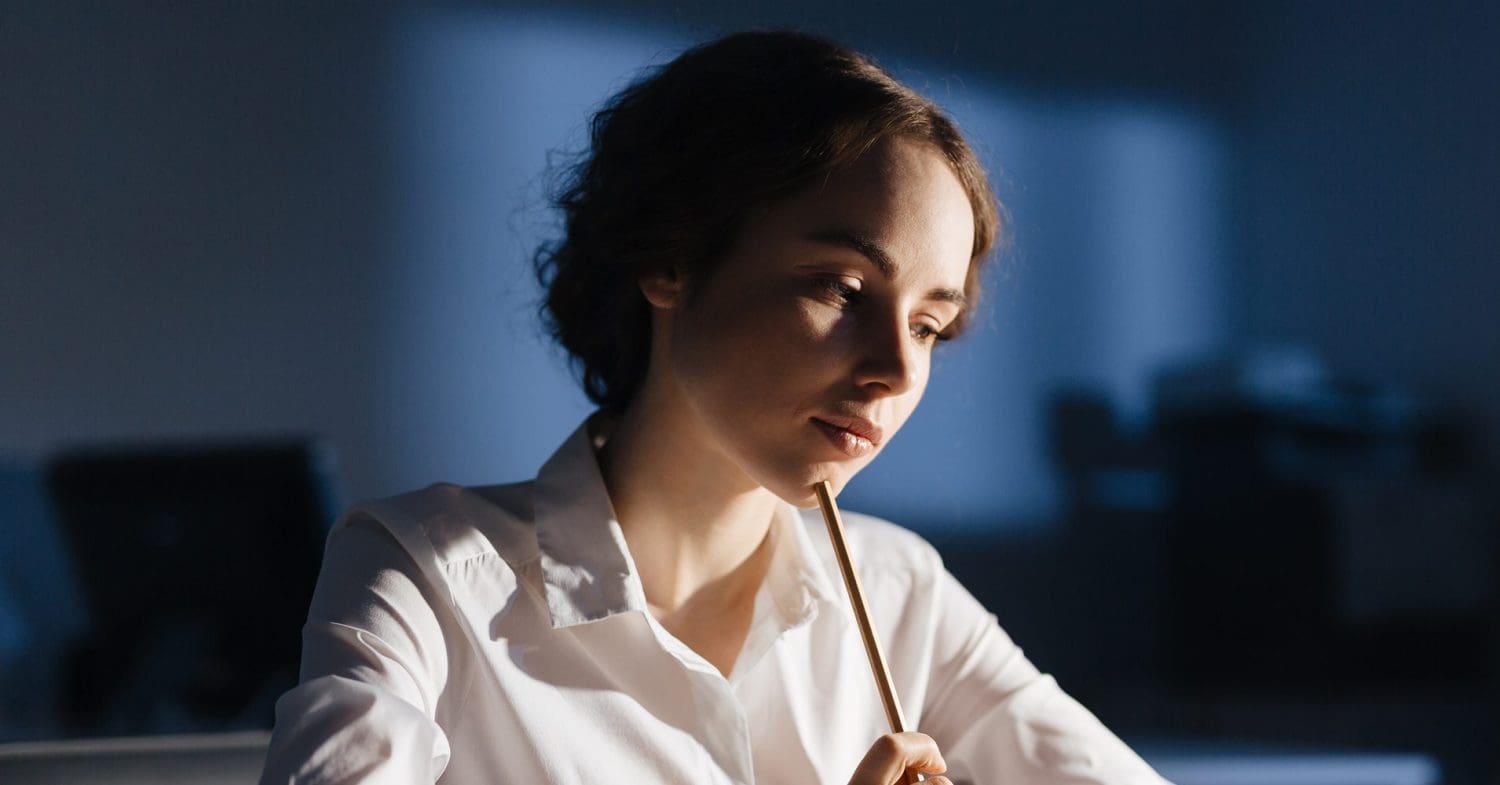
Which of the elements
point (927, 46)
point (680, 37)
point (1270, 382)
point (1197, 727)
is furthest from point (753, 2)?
point (1197, 727)

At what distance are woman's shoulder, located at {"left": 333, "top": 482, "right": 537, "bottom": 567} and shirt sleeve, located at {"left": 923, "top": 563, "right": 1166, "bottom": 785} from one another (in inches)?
12.8

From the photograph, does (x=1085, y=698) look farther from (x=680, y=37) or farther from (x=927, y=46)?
(x=680, y=37)

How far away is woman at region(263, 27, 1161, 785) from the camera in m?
0.83

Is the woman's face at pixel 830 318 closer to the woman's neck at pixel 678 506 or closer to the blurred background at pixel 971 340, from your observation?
the woman's neck at pixel 678 506

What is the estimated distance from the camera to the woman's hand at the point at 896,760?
73 cm

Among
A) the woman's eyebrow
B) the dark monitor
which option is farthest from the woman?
the dark monitor

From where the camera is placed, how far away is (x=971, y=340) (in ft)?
6.12

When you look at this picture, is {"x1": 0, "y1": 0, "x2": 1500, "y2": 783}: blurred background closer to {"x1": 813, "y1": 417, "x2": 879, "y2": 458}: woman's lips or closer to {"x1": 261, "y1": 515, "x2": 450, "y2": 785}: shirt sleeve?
{"x1": 261, "y1": 515, "x2": 450, "y2": 785}: shirt sleeve

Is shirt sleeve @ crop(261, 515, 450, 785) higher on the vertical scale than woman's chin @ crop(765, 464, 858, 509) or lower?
lower

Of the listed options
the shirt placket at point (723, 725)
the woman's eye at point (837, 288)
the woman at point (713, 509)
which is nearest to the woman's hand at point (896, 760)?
the woman at point (713, 509)

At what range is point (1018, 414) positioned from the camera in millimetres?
2498

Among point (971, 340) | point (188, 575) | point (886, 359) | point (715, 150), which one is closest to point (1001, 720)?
point (886, 359)

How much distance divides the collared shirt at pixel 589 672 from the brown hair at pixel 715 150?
13cm

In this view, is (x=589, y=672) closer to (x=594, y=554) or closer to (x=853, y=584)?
(x=594, y=554)
